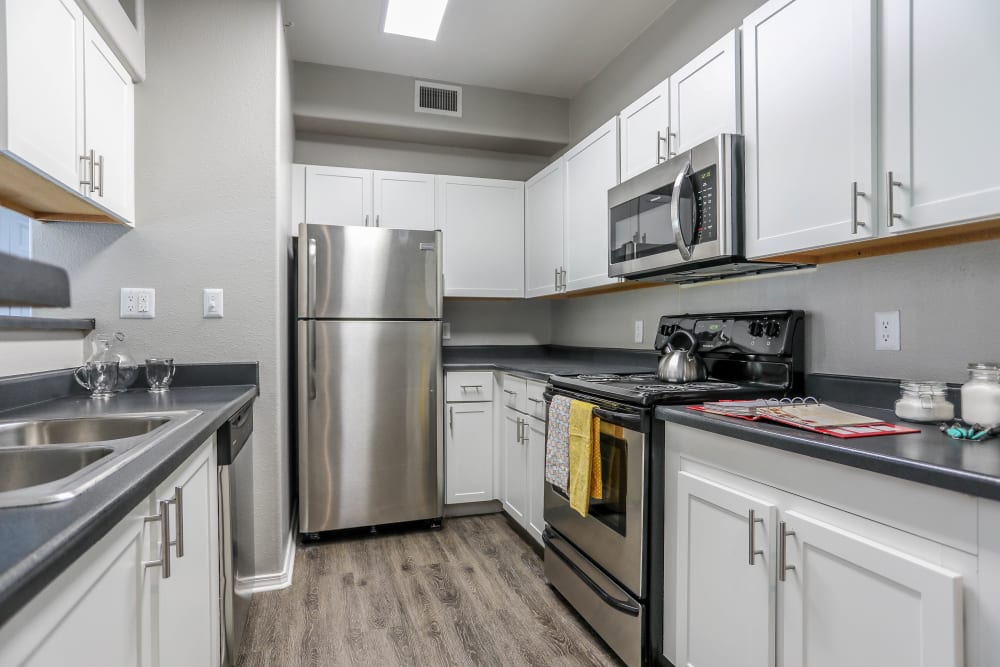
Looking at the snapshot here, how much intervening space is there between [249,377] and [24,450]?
1149 millimetres

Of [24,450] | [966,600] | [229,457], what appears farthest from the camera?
[229,457]

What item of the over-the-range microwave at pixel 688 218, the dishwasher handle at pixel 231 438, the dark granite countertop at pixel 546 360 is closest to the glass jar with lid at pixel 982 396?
the over-the-range microwave at pixel 688 218

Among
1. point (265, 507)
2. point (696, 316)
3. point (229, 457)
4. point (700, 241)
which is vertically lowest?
point (265, 507)

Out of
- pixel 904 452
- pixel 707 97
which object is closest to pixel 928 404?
pixel 904 452

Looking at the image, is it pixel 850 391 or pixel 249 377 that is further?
pixel 249 377

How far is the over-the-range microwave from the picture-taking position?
176 centimetres

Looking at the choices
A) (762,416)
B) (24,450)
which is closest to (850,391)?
(762,416)

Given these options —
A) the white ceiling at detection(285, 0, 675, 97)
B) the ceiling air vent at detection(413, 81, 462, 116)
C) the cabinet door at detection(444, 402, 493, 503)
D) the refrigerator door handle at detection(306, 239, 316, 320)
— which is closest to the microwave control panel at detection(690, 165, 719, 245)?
the white ceiling at detection(285, 0, 675, 97)

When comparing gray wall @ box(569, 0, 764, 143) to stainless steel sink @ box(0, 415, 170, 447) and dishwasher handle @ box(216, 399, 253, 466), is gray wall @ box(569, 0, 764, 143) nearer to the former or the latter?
dishwasher handle @ box(216, 399, 253, 466)

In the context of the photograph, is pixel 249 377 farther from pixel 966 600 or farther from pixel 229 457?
pixel 966 600

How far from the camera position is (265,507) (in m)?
2.30

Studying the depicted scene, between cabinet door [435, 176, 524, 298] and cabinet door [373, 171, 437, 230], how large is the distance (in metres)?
0.07

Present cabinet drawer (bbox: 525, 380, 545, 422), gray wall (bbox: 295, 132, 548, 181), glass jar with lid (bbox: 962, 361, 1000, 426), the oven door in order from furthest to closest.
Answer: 1. gray wall (bbox: 295, 132, 548, 181)
2. cabinet drawer (bbox: 525, 380, 545, 422)
3. the oven door
4. glass jar with lid (bbox: 962, 361, 1000, 426)

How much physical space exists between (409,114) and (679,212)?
217 centimetres
